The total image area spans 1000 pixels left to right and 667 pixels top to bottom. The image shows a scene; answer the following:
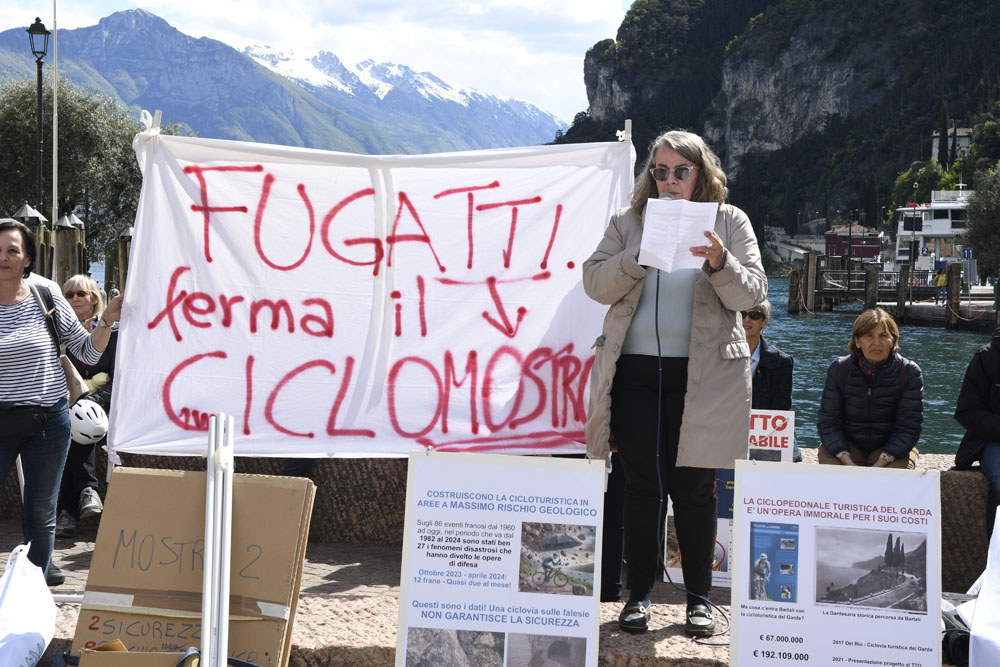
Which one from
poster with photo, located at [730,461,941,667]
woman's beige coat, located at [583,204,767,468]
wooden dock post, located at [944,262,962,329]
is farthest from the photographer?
wooden dock post, located at [944,262,962,329]

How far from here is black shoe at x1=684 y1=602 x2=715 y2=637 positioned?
336 cm

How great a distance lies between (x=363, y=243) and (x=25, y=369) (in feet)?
4.41

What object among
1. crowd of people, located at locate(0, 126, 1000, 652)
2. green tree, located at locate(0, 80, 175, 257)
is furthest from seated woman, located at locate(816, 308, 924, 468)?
green tree, located at locate(0, 80, 175, 257)

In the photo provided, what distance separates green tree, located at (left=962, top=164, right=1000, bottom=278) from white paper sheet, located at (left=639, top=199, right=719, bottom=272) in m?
51.0

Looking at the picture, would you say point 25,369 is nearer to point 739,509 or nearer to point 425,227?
point 425,227

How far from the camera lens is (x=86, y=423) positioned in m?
5.17

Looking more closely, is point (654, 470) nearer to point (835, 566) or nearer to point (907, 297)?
point (835, 566)

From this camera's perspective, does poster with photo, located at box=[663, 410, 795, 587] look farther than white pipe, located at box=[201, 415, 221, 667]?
Yes

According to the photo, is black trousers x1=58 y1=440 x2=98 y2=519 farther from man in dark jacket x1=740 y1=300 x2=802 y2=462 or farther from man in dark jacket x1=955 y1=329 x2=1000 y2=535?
man in dark jacket x1=955 y1=329 x2=1000 y2=535

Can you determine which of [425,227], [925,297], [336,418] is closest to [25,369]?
[336,418]

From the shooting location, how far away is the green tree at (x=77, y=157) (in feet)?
99.7

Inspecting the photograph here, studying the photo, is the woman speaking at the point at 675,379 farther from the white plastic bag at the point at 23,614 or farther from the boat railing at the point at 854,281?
the boat railing at the point at 854,281

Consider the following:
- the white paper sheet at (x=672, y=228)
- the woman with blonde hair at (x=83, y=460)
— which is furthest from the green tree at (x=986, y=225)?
the white paper sheet at (x=672, y=228)

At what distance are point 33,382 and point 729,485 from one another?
114 inches
